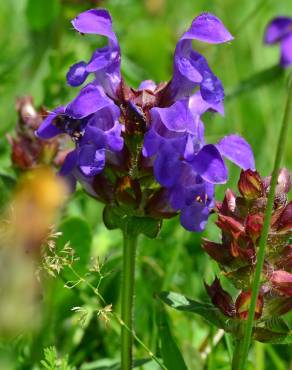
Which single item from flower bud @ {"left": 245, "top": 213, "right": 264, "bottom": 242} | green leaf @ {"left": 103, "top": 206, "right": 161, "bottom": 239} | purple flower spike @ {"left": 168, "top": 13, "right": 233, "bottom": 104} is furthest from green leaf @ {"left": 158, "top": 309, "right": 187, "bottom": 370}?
purple flower spike @ {"left": 168, "top": 13, "right": 233, "bottom": 104}

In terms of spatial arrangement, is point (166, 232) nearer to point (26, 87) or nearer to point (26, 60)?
point (26, 87)

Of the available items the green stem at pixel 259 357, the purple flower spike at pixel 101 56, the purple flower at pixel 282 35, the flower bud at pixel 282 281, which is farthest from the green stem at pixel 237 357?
the purple flower at pixel 282 35

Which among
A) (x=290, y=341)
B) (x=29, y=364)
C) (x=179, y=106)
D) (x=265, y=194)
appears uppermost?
(x=179, y=106)

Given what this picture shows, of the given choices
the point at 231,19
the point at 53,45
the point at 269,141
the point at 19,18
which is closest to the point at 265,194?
the point at 269,141

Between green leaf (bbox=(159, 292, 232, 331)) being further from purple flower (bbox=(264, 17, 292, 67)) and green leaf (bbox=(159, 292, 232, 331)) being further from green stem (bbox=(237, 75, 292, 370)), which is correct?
purple flower (bbox=(264, 17, 292, 67))

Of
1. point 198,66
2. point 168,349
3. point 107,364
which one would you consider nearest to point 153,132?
point 198,66

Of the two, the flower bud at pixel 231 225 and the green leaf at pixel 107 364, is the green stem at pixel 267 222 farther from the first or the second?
the green leaf at pixel 107 364
